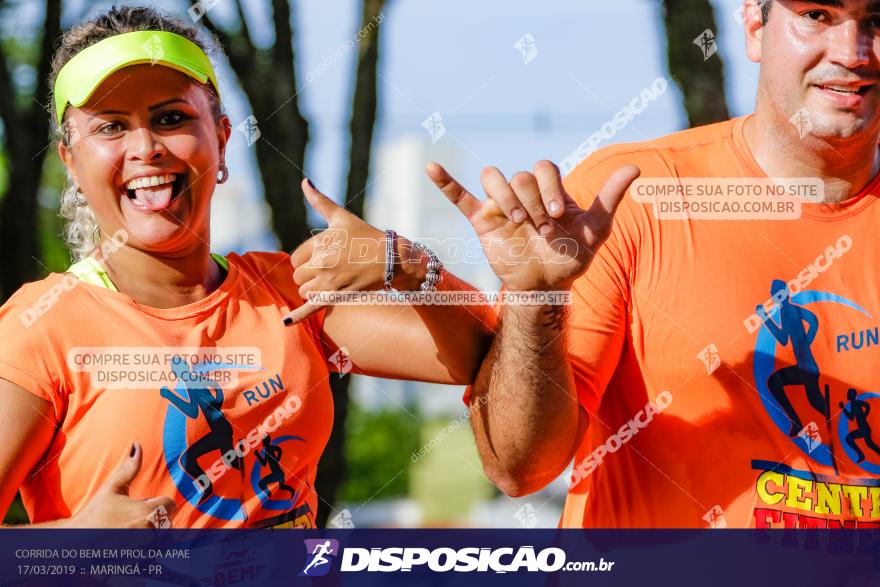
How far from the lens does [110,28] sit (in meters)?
2.62

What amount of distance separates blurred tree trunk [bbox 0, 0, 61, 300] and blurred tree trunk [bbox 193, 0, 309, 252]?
1257 mm

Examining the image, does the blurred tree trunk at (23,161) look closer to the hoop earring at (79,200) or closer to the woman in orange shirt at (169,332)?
A: the hoop earring at (79,200)

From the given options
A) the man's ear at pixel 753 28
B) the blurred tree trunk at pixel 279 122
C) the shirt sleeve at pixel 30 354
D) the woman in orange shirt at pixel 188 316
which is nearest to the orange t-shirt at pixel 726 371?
the woman in orange shirt at pixel 188 316

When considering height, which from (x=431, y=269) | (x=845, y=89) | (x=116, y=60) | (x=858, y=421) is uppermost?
(x=116, y=60)

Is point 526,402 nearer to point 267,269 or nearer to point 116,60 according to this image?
point 267,269

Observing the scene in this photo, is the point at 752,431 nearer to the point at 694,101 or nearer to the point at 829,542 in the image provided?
the point at 829,542

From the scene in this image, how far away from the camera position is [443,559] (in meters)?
2.69

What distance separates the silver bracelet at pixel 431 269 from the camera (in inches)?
96.2

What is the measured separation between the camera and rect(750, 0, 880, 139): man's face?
2.52 m

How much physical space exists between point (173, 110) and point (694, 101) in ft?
9.44

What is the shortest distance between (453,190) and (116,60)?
0.89m

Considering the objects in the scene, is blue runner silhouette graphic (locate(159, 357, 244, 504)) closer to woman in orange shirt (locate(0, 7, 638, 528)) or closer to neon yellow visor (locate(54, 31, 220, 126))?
woman in orange shirt (locate(0, 7, 638, 528))

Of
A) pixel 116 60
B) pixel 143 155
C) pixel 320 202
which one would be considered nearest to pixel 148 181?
pixel 143 155

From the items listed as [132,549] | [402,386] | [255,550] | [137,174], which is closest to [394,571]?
[255,550]
